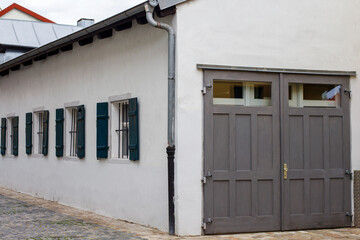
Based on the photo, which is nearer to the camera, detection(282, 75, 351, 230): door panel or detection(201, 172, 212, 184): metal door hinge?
detection(201, 172, 212, 184): metal door hinge

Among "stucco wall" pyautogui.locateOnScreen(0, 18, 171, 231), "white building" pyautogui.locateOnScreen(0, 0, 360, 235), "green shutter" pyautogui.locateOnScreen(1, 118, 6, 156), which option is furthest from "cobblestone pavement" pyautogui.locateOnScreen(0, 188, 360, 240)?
"green shutter" pyautogui.locateOnScreen(1, 118, 6, 156)

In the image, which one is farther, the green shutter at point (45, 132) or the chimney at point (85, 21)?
the chimney at point (85, 21)

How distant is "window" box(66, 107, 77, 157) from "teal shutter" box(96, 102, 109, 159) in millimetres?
1866

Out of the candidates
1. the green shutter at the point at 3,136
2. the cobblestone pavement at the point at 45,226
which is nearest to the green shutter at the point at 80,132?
the cobblestone pavement at the point at 45,226

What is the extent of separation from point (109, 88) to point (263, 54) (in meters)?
3.35

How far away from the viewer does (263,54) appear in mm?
9352

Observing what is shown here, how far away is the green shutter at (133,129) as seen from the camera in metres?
10.0

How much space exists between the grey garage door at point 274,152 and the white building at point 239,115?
0.7 inches

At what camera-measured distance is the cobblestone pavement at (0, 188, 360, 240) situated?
342 inches

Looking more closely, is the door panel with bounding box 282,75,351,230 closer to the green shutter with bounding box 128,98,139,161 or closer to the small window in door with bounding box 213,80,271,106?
the small window in door with bounding box 213,80,271,106

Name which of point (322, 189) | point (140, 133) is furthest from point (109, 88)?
point (322, 189)

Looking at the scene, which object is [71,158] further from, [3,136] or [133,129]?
[3,136]

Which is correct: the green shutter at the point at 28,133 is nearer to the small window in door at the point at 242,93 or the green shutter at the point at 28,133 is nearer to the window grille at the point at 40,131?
the window grille at the point at 40,131

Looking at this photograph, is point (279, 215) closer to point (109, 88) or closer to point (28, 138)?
point (109, 88)
